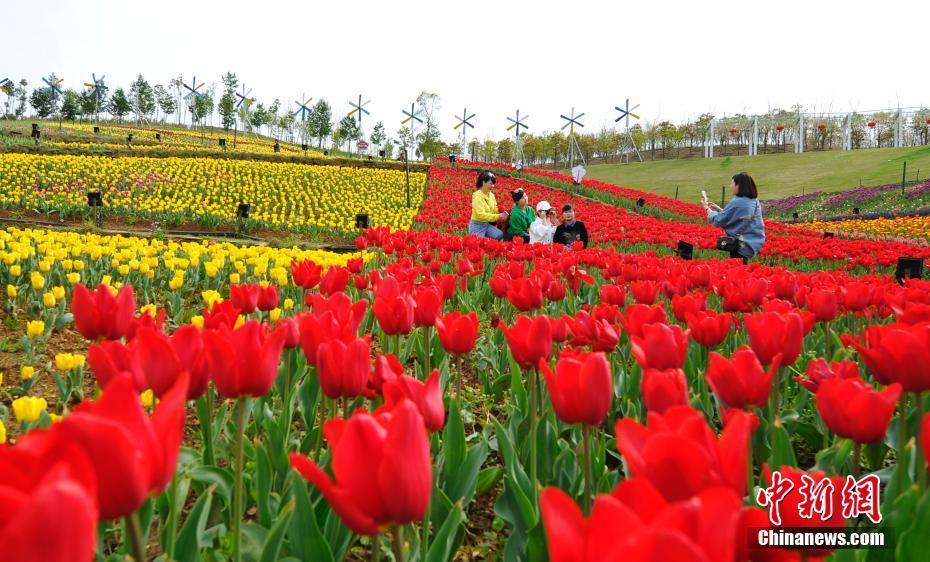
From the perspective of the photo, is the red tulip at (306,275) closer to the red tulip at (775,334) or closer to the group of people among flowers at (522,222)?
the red tulip at (775,334)

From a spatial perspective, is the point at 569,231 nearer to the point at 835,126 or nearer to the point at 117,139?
the point at 117,139

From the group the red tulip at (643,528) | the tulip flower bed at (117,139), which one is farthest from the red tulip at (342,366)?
the tulip flower bed at (117,139)

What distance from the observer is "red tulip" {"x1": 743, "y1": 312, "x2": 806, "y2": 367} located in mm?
1685

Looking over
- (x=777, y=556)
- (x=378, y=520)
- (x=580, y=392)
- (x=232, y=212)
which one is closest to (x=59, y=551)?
(x=378, y=520)

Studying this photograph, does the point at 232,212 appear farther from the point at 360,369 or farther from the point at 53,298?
the point at 360,369

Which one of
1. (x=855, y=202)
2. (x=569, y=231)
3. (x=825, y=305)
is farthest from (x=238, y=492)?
(x=855, y=202)

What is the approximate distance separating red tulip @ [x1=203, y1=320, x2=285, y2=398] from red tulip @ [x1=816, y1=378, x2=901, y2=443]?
127 cm

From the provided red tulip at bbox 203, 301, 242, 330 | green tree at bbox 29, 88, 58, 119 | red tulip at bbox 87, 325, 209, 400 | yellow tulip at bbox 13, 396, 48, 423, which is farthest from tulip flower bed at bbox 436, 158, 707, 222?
green tree at bbox 29, 88, 58, 119

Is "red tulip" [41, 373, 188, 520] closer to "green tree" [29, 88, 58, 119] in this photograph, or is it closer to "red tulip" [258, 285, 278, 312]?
"red tulip" [258, 285, 278, 312]

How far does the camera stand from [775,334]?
1.69 m

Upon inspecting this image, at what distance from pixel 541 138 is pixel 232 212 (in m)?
75.3

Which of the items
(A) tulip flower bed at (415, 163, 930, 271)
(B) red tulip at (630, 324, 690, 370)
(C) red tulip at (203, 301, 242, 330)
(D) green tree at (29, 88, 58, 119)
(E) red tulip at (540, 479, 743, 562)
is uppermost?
(D) green tree at (29, 88, 58, 119)

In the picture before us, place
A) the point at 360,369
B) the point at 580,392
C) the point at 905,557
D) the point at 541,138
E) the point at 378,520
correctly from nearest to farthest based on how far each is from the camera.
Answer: the point at 378,520, the point at 905,557, the point at 580,392, the point at 360,369, the point at 541,138

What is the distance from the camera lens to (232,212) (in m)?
13.4
